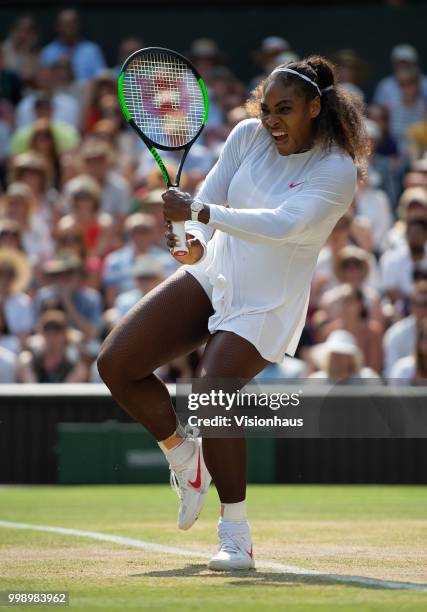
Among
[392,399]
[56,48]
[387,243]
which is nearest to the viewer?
[392,399]

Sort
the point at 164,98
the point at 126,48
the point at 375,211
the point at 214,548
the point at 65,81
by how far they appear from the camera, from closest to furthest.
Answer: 1. the point at 214,548
2. the point at 164,98
3. the point at 375,211
4. the point at 65,81
5. the point at 126,48

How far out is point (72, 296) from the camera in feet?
34.7

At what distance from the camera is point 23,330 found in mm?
10617

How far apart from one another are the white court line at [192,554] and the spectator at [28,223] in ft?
16.2

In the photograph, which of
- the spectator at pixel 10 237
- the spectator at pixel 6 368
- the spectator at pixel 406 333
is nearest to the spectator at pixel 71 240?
the spectator at pixel 10 237

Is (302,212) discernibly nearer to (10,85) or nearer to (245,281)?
(245,281)

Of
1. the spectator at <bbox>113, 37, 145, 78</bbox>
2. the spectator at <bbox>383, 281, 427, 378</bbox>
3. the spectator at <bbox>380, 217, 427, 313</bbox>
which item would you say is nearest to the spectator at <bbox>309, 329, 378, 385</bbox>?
the spectator at <bbox>383, 281, 427, 378</bbox>

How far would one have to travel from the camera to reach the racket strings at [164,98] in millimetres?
5852

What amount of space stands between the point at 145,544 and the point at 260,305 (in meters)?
1.30

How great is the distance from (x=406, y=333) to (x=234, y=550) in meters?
4.76

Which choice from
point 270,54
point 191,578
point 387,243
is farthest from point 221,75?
point 191,578

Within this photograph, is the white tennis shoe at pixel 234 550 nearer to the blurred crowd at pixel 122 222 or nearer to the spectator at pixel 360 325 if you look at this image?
the blurred crowd at pixel 122 222

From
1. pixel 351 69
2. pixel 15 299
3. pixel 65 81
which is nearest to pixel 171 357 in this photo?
pixel 15 299

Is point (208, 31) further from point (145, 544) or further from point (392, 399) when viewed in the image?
point (145, 544)
